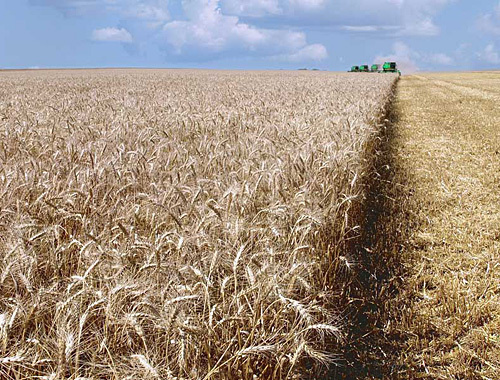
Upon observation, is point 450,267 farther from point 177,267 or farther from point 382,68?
point 382,68

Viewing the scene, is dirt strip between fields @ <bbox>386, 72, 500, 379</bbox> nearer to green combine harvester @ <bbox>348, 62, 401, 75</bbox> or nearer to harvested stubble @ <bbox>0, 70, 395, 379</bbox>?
harvested stubble @ <bbox>0, 70, 395, 379</bbox>

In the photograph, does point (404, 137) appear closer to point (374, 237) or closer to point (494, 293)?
point (374, 237)

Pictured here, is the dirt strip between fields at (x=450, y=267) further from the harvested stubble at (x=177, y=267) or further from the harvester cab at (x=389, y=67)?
the harvester cab at (x=389, y=67)

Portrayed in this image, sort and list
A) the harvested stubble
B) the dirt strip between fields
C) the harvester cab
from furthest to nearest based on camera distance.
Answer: the harvester cab → the dirt strip between fields → the harvested stubble

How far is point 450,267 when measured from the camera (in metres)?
3.96

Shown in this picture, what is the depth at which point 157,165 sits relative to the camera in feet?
13.8

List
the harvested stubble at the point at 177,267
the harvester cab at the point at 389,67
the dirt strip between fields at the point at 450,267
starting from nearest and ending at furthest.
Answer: the harvested stubble at the point at 177,267, the dirt strip between fields at the point at 450,267, the harvester cab at the point at 389,67

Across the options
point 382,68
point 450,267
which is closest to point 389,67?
point 382,68

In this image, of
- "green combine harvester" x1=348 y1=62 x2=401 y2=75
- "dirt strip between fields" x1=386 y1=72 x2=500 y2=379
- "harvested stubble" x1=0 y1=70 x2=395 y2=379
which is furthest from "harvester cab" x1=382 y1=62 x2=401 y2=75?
"harvested stubble" x1=0 y1=70 x2=395 y2=379

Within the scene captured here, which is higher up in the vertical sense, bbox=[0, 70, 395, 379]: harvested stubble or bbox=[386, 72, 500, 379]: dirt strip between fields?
bbox=[0, 70, 395, 379]: harvested stubble

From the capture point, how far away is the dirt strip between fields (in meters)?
2.77

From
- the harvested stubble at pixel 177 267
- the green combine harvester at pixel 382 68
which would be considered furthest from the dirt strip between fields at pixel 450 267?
the green combine harvester at pixel 382 68

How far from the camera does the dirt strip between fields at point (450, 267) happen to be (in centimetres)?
277

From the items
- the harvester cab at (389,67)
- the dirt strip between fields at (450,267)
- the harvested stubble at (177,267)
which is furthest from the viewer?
the harvester cab at (389,67)
